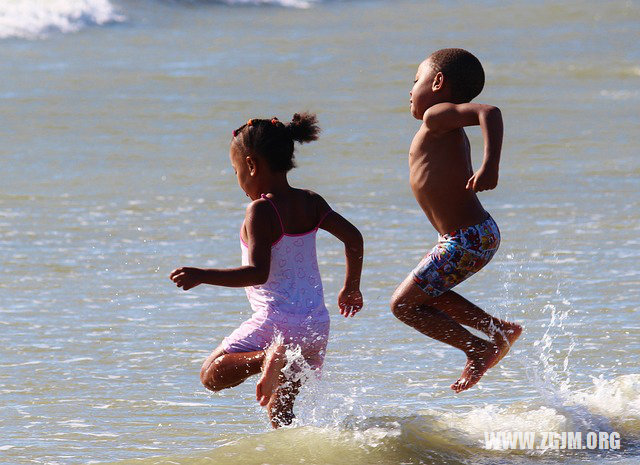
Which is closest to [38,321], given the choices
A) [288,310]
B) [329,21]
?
[288,310]

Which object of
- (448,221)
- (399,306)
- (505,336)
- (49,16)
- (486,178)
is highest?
(49,16)

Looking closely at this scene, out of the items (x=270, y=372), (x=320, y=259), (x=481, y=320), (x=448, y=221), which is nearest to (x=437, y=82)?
(x=448, y=221)

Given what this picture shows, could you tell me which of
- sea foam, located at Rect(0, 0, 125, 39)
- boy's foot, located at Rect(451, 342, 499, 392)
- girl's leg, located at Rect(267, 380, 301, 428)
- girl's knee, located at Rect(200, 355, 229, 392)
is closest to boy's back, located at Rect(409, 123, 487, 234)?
boy's foot, located at Rect(451, 342, 499, 392)

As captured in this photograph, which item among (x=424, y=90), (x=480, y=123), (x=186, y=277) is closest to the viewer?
(x=186, y=277)

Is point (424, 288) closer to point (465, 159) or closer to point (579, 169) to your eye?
point (465, 159)

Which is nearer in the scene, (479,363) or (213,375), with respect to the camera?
(213,375)

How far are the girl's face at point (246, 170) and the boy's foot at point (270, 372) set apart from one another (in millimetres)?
540

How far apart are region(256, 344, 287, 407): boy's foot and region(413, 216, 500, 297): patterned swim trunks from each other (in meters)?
0.61

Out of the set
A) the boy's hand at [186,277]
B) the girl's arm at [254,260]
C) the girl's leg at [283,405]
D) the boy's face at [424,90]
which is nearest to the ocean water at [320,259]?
the girl's leg at [283,405]

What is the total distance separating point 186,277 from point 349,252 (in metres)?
0.72

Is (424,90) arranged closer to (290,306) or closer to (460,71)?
(460,71)

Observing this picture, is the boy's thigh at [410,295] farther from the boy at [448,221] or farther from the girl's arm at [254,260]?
the girl's arm at [254,260]

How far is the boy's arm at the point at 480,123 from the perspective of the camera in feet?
12.8

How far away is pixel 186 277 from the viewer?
146 inches
